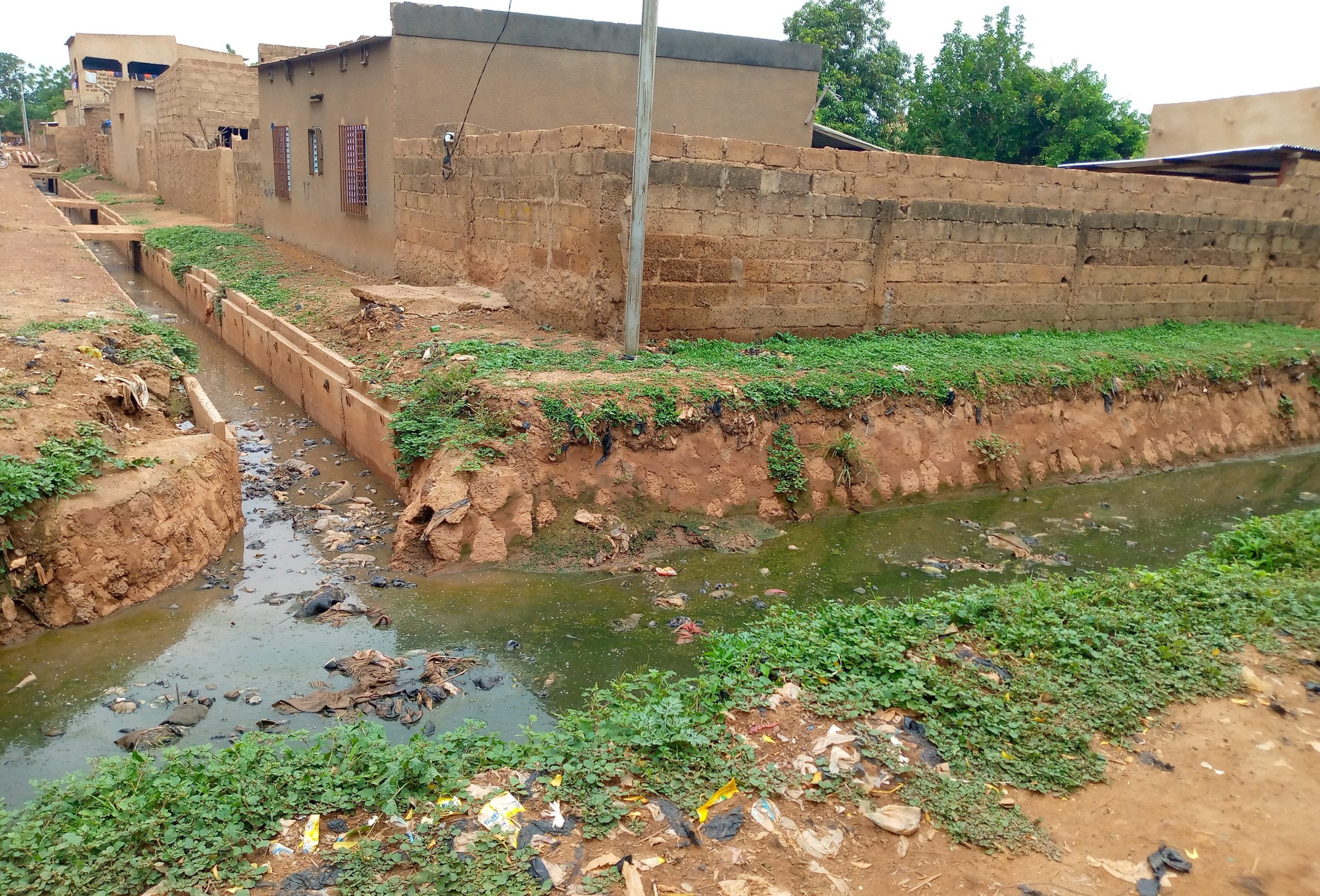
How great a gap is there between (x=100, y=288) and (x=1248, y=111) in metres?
21.0

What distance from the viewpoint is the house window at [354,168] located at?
14.0 meters

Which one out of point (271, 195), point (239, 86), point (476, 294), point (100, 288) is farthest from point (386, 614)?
point (239, 86)

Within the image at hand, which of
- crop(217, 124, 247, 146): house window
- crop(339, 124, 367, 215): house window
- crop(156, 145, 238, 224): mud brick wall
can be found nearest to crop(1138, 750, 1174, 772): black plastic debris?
crop(339, 124, 367, 215): house window

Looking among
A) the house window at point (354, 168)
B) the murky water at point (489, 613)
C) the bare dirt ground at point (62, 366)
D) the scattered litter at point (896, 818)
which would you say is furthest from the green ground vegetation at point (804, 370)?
the house window at point (354, 168)

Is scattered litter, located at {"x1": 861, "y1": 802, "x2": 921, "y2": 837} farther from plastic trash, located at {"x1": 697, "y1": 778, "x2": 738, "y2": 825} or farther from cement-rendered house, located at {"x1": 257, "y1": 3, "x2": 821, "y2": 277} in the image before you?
cement-rendered house, located at {"x1": 257, "y1": 3, "x2": 821, "y2": 277}

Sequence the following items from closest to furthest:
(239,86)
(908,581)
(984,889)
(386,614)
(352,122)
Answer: (984,889), (386,614), (908,581), (352,122), (239,86)

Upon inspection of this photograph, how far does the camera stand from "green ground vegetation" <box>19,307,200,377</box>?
28.3ft

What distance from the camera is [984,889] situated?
3.24 m

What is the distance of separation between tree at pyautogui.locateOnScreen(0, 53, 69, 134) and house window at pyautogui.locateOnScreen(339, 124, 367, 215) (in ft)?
181

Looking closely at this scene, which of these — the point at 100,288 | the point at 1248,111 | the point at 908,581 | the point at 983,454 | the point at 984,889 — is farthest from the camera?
the point at 1248,111

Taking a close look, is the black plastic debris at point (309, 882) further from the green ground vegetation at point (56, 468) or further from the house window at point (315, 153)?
the house window at point (315, 153)

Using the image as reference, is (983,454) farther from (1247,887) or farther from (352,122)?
(352,122)

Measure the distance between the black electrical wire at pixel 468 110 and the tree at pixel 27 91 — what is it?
57.7m

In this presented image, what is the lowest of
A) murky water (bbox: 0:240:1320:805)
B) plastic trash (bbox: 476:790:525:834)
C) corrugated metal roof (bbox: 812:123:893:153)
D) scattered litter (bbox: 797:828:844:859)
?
murky water (bbox: 0:240:1320:805)
